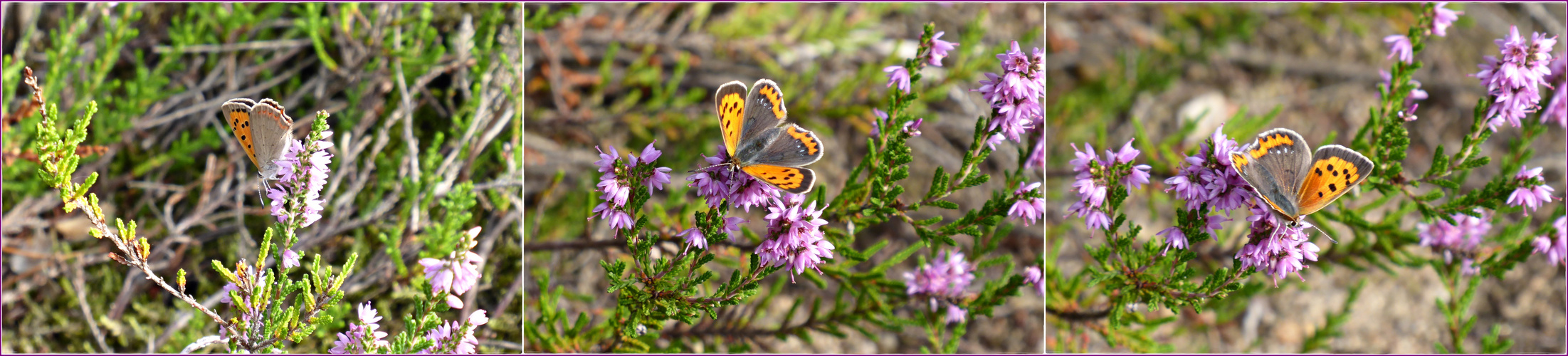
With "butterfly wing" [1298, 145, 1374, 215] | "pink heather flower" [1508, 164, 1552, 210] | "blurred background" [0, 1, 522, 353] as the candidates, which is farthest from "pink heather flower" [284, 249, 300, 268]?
"pink heather flower" [1508, 164, 1552, 210]

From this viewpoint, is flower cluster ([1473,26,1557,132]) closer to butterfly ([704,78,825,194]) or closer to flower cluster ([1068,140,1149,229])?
flower cluster ([1068,140,1149,229])

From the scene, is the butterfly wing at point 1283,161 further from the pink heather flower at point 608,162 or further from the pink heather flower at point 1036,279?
the pink heather flower at point 608,162

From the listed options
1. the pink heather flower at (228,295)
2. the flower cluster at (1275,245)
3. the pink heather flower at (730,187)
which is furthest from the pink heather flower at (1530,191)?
the pink heather flower at (228,295)

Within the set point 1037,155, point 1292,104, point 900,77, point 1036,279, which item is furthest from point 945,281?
point 1292,104

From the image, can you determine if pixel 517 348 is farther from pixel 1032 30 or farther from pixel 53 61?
pixel 1032 30

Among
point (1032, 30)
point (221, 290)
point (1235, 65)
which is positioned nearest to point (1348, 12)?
point (1235, 65)

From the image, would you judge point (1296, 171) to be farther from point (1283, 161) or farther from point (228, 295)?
point (228, 295)
